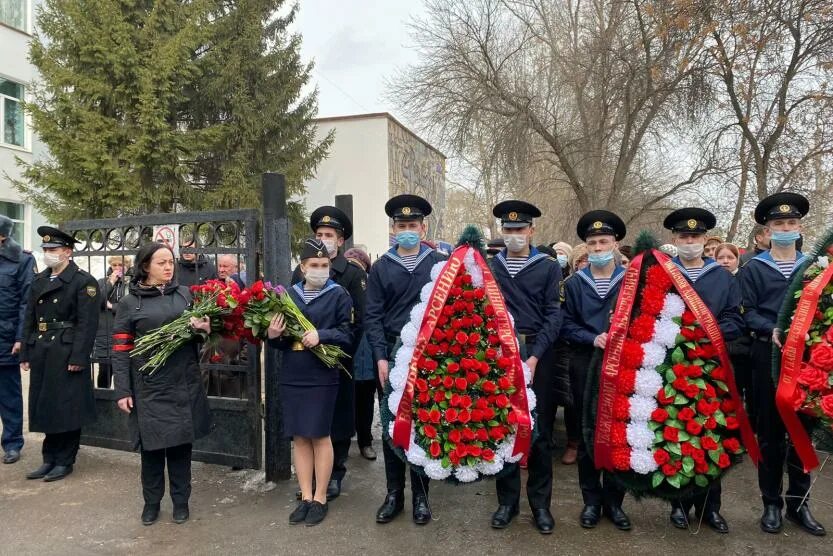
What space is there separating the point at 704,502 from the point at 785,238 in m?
1.86

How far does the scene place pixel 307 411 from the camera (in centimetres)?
425

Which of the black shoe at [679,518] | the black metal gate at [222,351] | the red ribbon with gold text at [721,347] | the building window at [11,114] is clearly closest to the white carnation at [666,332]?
the red ribbon with gold text at [721,347]

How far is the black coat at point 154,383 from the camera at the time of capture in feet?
13.9

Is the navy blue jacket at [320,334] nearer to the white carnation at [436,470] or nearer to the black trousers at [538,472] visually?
the white carnation at [436,470]

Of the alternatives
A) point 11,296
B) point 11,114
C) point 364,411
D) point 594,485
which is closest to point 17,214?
point 11,114

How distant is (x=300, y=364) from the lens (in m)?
4.29

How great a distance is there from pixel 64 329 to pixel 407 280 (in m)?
3.07

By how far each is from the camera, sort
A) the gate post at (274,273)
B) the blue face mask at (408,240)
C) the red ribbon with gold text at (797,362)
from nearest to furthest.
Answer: the red ribbon with gold text at (797,362) → the blue face mask at (408,240) → the gate post at (274,273)

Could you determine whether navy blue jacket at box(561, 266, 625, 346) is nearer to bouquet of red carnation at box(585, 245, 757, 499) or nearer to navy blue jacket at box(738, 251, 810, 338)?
bouquet of red carnation at box(585, 245, 757, 499)

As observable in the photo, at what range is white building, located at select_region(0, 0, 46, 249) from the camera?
1869 cm

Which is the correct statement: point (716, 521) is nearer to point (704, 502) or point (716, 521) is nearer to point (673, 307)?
point (704, 502)

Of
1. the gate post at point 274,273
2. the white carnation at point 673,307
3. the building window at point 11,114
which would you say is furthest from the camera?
the building window at point 11,114

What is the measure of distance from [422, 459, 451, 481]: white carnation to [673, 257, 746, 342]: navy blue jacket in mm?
2012

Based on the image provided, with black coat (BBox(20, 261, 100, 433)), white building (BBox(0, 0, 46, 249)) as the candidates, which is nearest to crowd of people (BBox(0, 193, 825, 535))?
black coat (BBox(20, 261, 100, 433))
